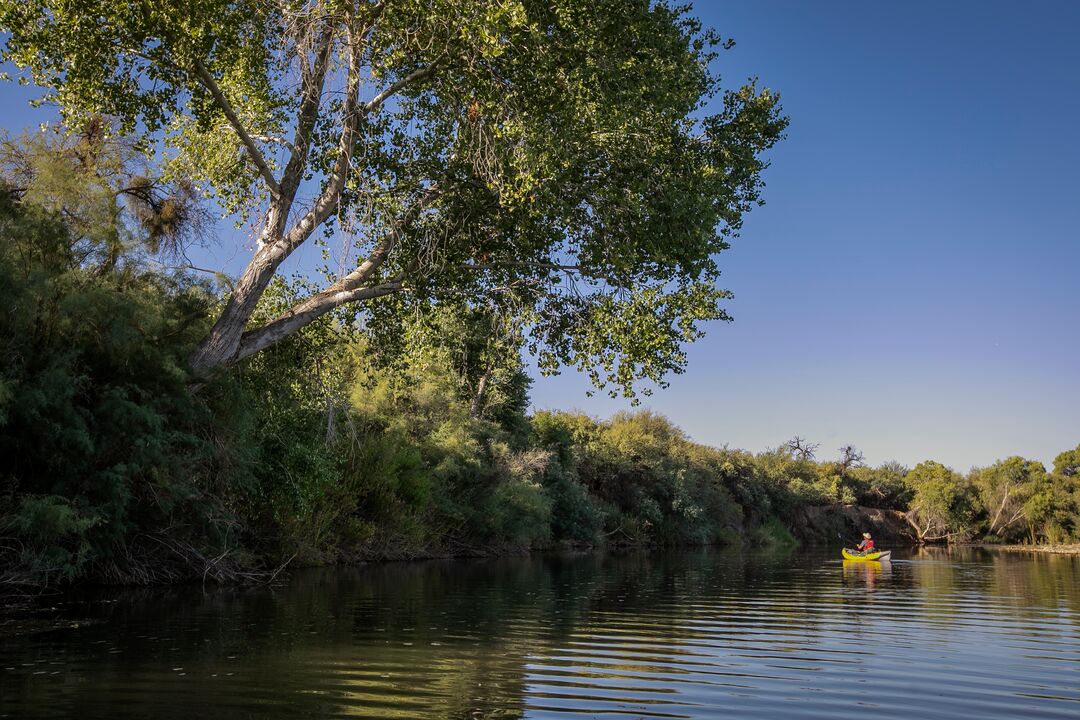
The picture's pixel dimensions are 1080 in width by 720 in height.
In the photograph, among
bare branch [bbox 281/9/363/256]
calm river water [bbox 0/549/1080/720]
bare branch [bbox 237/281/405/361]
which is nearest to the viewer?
calm river water [bbox 0/549/1080/720]

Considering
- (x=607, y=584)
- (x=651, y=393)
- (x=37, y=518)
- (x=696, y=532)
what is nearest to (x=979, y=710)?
(x=651, y=393)

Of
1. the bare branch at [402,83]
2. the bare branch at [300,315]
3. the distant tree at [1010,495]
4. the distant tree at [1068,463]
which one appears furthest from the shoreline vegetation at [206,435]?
the distant tree at [1068,463]

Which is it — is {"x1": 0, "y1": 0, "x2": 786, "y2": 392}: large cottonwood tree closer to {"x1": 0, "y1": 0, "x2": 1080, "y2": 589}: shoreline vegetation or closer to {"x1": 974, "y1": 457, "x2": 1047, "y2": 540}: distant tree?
{"x1": 0, "y1": 0, "x2": 1080, "y2": 589}: shoreline vegetation

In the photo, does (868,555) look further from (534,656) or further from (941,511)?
(941,511)

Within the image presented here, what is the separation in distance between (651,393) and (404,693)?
9.80 m

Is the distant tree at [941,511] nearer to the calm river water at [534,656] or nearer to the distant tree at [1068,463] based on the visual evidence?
the distant tree at [1068,463]

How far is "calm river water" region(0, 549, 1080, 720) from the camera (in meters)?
6.74

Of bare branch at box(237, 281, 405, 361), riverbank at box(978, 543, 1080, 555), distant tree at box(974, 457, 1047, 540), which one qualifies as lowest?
riverbank at box(978, 543, 1080, 555)

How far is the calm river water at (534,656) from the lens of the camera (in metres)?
6.74

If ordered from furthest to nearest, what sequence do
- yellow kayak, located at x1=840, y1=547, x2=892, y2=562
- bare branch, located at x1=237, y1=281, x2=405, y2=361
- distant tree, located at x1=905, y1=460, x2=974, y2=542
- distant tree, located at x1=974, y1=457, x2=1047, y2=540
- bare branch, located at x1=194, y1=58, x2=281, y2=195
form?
1. distant tree, located at x1=905, y1=460, x2=974, y2=542
2. distant tree, located at x1=974, y1=457, x2=1047, y2=540
3. yellow kayak, located at x1=840, y1=547, x2=892, y2=562
4. bare branch, located at x1=237, y1=281, x2=405, y2=361
5. bare branch, located at x1=194, y1=58, x2=281, y2=195

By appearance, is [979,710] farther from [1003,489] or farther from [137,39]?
[1003,489]

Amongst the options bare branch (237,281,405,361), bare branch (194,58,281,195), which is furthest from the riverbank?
bare branch (194,58,281,195)

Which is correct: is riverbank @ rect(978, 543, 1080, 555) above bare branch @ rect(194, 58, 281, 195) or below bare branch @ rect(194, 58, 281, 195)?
below

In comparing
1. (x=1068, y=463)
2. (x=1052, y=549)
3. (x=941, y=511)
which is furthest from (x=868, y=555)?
(x=1068, y=463)
